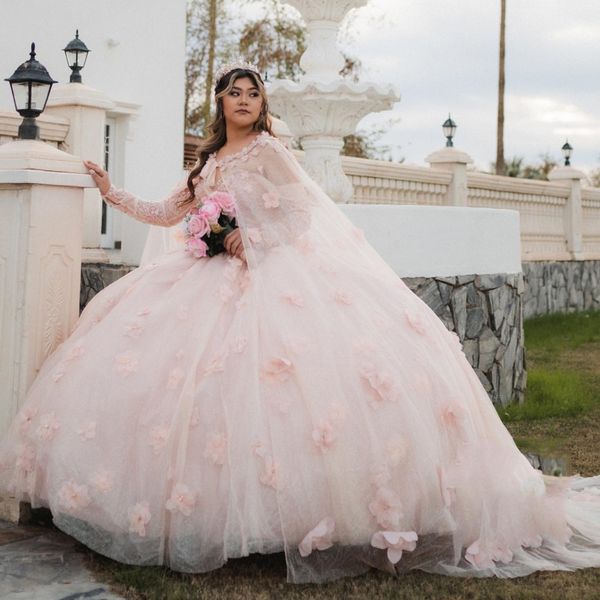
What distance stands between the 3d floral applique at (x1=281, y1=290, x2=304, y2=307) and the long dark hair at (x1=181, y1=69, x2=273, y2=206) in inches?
34.5

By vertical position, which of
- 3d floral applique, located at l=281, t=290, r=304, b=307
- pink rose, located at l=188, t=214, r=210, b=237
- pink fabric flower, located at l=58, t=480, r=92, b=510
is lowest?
pink fabric flower, located at l=58, t=480, r=92, b=510

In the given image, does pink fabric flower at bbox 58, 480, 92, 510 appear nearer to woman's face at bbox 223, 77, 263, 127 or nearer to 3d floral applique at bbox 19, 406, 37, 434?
3d floral applique at bbox 19, 406, 37, 434

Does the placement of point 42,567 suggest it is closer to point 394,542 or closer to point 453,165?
point 394,542

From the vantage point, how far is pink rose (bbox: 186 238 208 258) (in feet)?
13.9

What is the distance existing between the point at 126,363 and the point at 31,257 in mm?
922

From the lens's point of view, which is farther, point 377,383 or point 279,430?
point 377,383

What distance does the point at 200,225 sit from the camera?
166 inches

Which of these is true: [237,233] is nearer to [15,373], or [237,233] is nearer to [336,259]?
[336,259]

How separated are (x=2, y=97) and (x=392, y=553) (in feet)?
28.3

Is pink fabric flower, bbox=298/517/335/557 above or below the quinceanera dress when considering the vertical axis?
below

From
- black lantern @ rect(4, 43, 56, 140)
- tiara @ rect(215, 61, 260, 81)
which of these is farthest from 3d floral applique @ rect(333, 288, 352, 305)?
black lantern @ rect(4, 43, 56, 140)

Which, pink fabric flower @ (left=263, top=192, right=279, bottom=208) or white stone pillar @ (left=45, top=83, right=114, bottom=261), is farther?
white stone pillar @ (left=45, top=83, right=114, bottom=261)

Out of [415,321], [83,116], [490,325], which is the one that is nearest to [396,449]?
[415,321]

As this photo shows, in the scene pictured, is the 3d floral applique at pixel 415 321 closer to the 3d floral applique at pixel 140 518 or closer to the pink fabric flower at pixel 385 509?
the pink fabric flower at pixel 385 509
